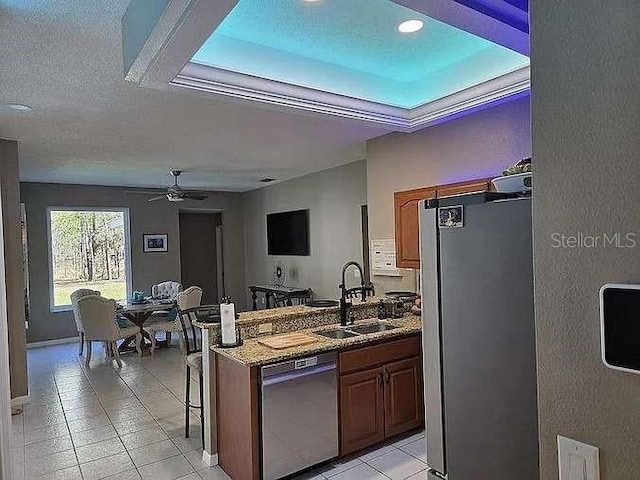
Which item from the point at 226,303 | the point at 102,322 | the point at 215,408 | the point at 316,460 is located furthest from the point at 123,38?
the point at 102,322

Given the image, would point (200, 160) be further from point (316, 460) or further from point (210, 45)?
point (316, 460)

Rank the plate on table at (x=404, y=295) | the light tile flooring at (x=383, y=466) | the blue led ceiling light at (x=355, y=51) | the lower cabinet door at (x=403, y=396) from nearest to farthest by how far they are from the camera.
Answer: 1. the blue led ceiling light at (x=355, y=51)
2. the light tile flooring at (x=383, y=466)
3. the lower cabinet door at (x=403, y=396)
4. the plate on table at (x=404, y=295)

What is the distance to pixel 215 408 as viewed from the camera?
10.4 ft

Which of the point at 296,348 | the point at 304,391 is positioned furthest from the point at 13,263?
the point at 304,391

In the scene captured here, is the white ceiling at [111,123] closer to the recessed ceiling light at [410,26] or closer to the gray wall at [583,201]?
the recessed ceiling light at [410,26]

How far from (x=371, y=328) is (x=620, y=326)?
9.73 ft

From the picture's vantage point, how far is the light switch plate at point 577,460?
893 mm

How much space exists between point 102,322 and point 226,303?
3.52m

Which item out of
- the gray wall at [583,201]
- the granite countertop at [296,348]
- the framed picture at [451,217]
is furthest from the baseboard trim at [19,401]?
the gray wall at [583,201]

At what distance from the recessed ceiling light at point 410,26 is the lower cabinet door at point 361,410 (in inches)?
93.0

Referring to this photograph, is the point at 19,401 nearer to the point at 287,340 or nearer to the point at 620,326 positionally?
the point at 287,340

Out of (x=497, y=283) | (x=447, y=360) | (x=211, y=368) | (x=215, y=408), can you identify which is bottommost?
(x=215, y=408)

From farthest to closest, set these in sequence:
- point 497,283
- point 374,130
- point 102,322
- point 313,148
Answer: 1. point 102,322
2. point 313,148
3. point 374,130
4. point 497,283

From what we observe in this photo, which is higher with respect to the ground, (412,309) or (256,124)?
(256,124)
